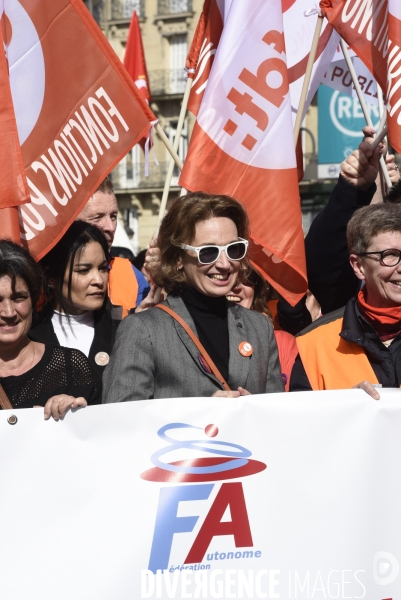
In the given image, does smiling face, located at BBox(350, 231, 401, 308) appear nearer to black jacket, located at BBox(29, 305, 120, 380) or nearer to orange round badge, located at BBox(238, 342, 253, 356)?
orange round badge, located at BBox(238, 342, 253, 356)

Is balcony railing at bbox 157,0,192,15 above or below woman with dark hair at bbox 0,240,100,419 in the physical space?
below

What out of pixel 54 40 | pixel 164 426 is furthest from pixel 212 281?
pixel 54 40

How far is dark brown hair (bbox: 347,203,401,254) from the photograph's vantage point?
11.9 ft

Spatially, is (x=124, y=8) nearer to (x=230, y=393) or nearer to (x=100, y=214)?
(x=100, y=214)

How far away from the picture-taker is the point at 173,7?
4031 cm

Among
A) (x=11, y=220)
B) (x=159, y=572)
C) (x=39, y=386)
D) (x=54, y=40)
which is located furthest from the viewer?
(x=54, y=40)

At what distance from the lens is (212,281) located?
3.51m

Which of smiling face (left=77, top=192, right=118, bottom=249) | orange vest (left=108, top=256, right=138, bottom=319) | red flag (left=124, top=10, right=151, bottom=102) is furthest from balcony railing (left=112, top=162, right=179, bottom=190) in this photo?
smiling face (left=77, top=192, right=118, bottom=249)

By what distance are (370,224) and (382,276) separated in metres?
0.20

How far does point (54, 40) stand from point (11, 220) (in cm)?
91

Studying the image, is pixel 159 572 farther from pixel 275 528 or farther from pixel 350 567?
pixel 350 567

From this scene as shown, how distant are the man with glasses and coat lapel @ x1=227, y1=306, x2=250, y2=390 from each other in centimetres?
27

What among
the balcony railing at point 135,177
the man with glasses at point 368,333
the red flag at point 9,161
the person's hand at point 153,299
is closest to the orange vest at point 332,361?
the man with glasses at point 368,333

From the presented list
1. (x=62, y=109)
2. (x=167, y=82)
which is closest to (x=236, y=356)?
(x=62, y=109)
